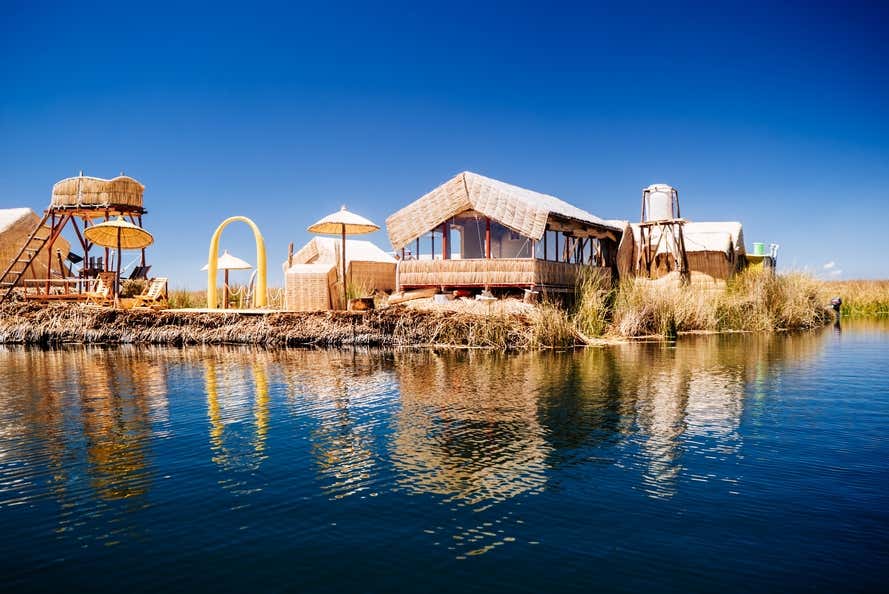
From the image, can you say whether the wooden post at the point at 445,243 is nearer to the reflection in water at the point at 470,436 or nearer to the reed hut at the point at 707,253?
the reflection in water at the point at 470,436

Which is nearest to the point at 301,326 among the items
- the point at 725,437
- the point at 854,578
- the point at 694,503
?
the point at 725,437

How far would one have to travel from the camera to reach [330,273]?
2158cm

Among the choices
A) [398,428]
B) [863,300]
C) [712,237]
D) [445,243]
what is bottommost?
[398,428]

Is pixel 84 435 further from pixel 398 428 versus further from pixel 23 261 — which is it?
pixel 23 261

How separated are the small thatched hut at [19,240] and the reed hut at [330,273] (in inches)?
422

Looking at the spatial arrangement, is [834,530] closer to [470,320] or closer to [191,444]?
[191,444]

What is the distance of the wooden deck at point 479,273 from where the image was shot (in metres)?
21.0

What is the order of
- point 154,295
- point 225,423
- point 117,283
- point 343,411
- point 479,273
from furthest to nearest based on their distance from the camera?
point 154,295 → point 117,283 → point 479,273 → point 343,411 → point 225,423

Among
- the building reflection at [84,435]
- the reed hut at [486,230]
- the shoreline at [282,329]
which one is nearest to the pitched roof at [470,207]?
the reed hut at [486,230]

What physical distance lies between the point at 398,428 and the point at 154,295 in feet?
59.9

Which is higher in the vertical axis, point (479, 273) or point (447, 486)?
point (479, 273)

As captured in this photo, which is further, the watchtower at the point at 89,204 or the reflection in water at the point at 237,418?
the watchtower at the point at 89,204

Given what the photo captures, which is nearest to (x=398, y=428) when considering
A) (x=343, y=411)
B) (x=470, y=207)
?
(x=343, y=411)

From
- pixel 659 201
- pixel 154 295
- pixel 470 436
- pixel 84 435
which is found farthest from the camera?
pixel 659 201
